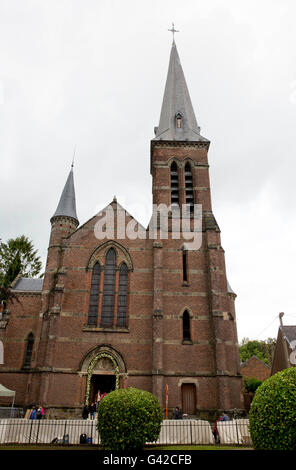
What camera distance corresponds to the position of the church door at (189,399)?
20547 mm

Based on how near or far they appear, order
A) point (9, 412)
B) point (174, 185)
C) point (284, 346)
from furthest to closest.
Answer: point (284, 346) → point (174, 185) → point (9, 412)

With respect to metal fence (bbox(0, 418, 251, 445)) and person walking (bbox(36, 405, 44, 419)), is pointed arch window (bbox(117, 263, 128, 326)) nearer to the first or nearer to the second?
person walking (bbox(36, 405, 44, 419))

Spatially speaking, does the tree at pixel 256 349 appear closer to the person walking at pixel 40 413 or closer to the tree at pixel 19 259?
the tree at pixel 19 259

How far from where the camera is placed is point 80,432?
15.2 metres

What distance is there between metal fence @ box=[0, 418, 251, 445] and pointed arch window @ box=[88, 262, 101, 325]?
7.84 metres

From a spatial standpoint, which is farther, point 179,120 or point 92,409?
point 179,120

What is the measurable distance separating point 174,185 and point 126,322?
12160 mm

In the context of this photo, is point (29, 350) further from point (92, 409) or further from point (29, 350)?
point (92, 409)

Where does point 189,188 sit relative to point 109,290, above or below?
above

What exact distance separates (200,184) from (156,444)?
63.1 ft

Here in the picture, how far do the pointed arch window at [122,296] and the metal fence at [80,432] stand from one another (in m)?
8.02

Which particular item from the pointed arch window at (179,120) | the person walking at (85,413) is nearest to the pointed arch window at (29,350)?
the person walking at (85,413)

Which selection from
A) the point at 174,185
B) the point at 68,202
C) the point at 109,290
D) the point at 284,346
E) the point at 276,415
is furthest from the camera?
the point at 284,346

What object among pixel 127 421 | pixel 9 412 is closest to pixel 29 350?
pixel 9 412
